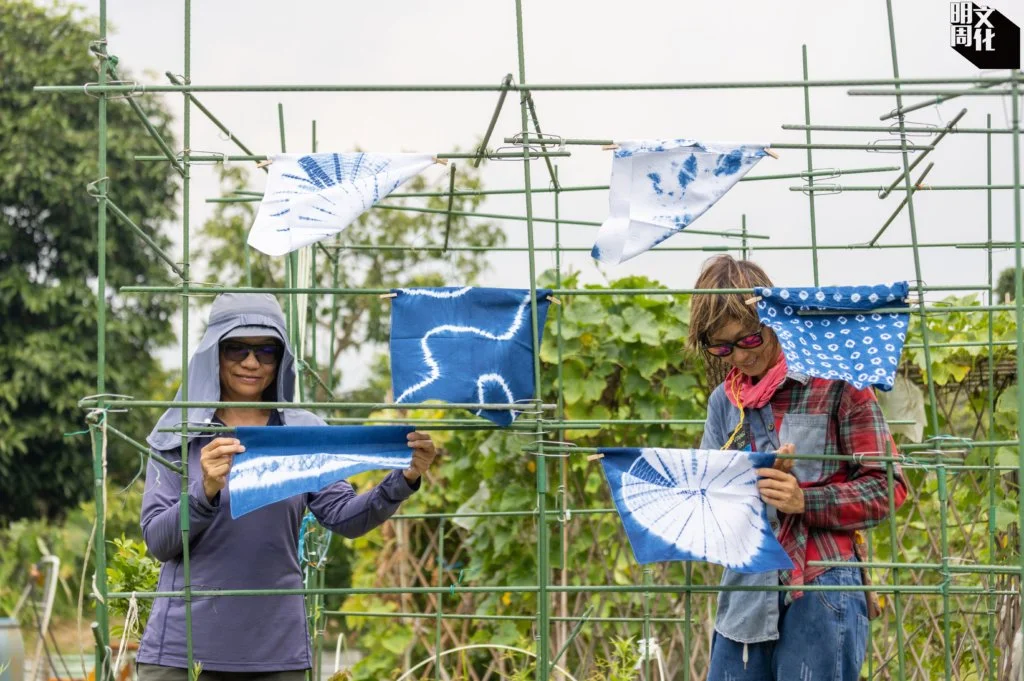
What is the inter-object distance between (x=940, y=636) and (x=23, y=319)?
1195 cm

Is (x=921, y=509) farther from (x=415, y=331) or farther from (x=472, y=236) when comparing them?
(x=472, y=236)

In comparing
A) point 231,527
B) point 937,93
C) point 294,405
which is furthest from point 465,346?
point 937,93

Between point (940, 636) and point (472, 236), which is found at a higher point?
point (472, 236)

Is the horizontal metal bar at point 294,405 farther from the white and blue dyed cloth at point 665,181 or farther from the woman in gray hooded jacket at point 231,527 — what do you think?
the white and blue dyed cloth at point 665,181

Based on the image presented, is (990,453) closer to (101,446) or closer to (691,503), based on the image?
(691,503)

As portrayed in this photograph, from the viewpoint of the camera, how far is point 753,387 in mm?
3092

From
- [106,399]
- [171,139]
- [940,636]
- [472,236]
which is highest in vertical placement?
[171,139]

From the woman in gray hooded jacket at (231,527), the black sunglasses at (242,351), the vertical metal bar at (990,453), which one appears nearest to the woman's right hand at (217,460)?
the woman in gray hooded jacket at (231,527)

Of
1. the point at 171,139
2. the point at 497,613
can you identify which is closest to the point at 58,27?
the point at 171,139

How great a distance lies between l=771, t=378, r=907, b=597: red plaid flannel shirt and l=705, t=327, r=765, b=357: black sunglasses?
129 mm

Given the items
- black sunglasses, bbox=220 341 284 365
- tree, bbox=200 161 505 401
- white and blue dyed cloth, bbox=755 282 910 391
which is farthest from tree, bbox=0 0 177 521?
white and blue dyed cloth, bbox=755 282 910 391

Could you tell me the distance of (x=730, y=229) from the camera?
17.8ft

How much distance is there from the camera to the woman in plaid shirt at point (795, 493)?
2.88 m

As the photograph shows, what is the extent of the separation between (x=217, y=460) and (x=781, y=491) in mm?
1343
